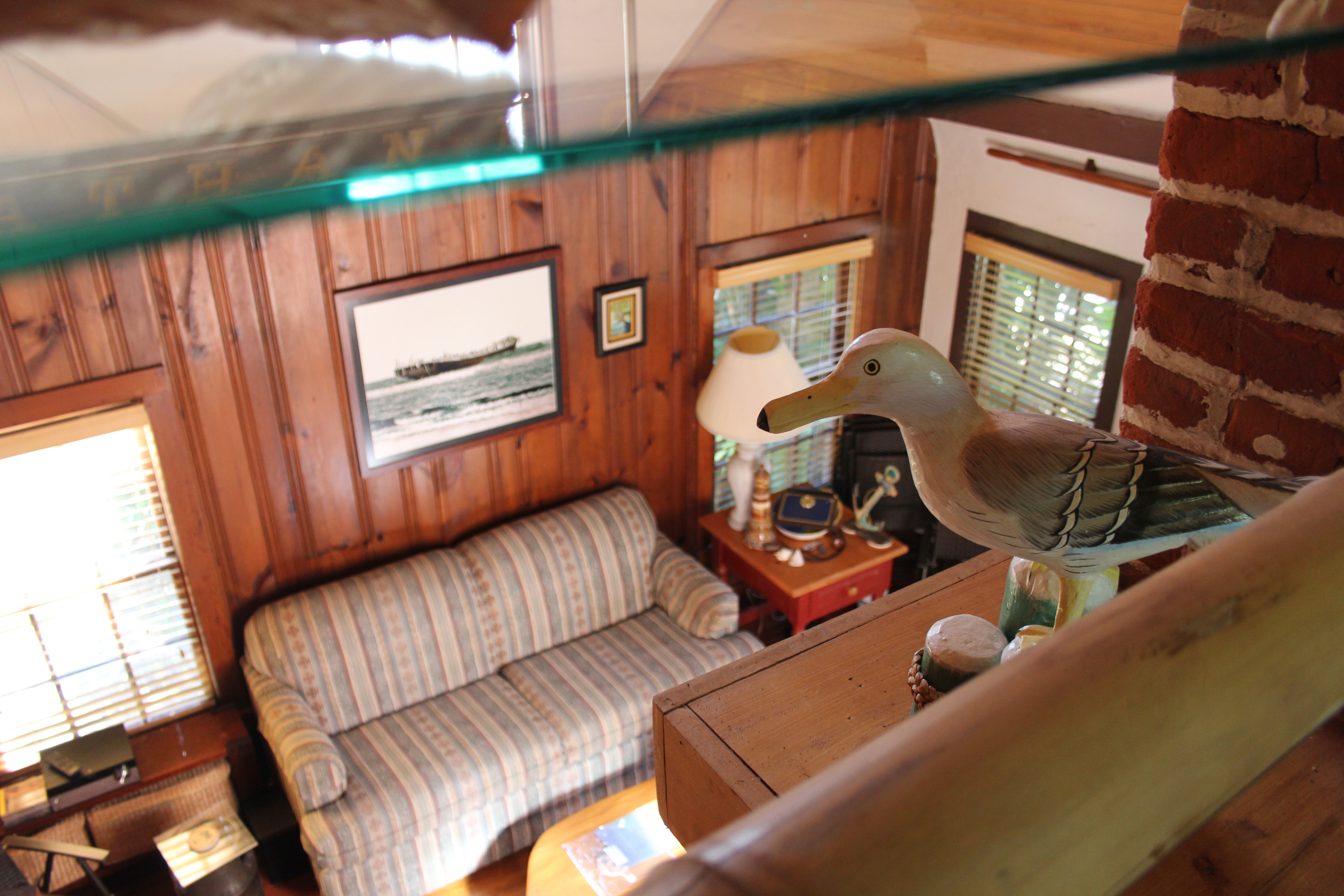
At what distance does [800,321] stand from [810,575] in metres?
1.16

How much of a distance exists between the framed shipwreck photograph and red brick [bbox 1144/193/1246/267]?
2.78 m

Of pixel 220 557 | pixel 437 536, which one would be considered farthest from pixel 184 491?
pixel 437 536

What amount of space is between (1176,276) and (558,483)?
10.6ft

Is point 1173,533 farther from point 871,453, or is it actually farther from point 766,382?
point 871,453

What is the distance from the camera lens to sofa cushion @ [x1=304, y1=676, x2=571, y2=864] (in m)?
2.90

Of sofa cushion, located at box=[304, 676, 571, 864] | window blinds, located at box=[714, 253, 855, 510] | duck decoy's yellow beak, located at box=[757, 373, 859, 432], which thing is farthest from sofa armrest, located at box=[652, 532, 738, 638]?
duck decoy's yellow beak, located at box=[757, 373, 859, 432]

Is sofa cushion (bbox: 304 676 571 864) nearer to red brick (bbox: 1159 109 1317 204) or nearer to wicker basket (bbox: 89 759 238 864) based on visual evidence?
wicker basket (bbox: 89 759 238 864)

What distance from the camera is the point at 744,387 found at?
12.0ft

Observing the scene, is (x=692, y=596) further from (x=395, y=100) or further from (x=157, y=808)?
(x=395, y=100)

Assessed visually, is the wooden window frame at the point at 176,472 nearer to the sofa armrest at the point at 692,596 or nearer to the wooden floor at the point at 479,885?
the wooden floor at the point at 479,885

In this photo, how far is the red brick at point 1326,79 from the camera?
0.63 meters

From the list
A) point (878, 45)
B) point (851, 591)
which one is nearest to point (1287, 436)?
point (878, 45)

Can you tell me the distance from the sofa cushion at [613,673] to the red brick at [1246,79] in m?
2.68

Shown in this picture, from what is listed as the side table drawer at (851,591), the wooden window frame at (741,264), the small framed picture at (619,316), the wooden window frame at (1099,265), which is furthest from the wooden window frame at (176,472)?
the wooden window frame at (1099,265)
